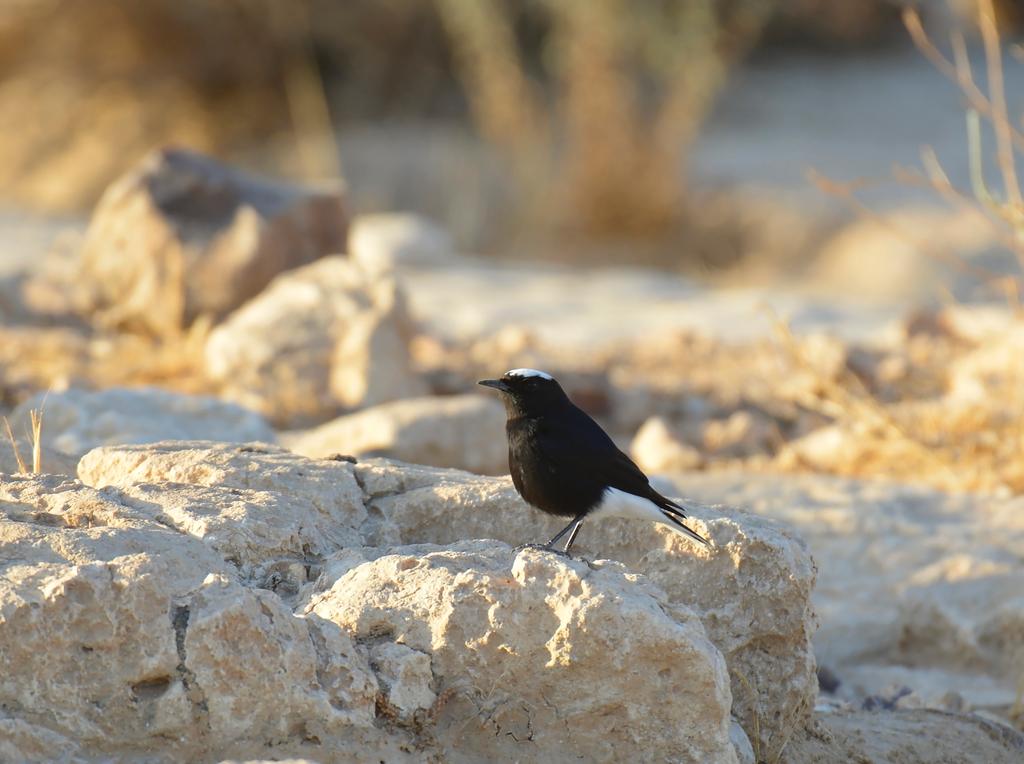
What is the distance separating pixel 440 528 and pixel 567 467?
1.10 ft

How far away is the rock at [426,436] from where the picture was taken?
5.34m

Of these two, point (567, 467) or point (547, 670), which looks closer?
point (547, 670)

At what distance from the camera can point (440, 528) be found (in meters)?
3.30

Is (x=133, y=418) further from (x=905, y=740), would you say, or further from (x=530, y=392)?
(x=905, y=740)

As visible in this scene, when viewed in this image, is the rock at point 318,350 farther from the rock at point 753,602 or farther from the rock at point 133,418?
the rock at point 753,602

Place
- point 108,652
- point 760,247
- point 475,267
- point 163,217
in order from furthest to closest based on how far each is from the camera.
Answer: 1. point 760,247
2. point 475,267
3. point 163,217
4. point 108,652

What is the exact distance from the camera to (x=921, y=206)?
1197 centimetres

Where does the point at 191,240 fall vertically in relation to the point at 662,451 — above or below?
above

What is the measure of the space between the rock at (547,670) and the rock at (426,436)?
2623 millimetres

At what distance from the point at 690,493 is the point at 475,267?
5928 millimetres

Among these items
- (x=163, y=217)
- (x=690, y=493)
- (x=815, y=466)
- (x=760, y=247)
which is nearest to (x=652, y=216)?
(x=760, y=247)

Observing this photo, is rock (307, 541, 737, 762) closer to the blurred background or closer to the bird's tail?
the bird's tail

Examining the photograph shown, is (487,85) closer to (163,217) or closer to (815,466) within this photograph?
(163,217)

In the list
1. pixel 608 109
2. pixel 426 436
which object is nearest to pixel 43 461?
pixel 426 436
